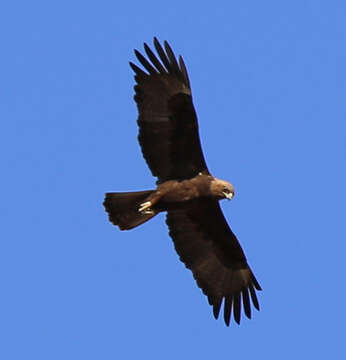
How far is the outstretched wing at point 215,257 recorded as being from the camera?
2030cm

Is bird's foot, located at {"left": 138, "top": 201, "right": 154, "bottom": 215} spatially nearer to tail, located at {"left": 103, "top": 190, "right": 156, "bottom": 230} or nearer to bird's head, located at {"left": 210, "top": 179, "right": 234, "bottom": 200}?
tail, located at {"left": 103, "top": 190, "right": 156, "bottom": 230}

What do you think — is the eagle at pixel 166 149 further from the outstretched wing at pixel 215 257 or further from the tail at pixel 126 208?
the outstretched wing at pixel 215 257

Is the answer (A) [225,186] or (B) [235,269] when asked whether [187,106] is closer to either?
(A) [225,186]

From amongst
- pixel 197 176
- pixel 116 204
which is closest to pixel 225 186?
pixel 197 176

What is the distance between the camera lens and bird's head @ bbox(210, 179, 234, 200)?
63.6ft

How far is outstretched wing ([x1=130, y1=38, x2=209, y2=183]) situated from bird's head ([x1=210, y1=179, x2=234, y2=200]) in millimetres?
268

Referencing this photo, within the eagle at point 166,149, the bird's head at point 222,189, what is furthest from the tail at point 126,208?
the bird's head at point 222,189

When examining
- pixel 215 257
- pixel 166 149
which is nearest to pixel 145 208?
pixel 166 149

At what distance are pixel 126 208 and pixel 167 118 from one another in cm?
151

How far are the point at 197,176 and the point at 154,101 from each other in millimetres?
1324

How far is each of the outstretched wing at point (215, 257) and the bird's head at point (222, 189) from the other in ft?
2.26

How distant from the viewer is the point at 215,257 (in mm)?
20609

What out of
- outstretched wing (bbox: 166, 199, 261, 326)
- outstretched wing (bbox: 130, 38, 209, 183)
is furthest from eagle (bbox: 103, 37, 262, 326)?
outstretched wing (bbox: 166, 199, 261, 326)

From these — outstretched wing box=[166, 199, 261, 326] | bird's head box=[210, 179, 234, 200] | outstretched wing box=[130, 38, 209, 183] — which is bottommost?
outstretched wing box=[166, 199, 261, 326]
